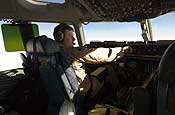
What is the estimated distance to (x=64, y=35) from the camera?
11.0 ft

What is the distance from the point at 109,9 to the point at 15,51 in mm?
1397

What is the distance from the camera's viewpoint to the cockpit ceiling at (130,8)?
2738 millimetres

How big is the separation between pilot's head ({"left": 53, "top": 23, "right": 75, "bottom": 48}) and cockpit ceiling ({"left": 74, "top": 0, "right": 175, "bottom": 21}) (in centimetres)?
34

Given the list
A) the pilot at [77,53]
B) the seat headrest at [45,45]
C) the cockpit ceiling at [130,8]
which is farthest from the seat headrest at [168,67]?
the pilot at [77,53]

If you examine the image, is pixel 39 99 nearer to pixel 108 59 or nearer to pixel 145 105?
pixel 108 59

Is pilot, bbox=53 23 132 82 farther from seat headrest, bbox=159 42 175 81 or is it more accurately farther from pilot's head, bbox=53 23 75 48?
seat headrest, bbox=159 42 175 81

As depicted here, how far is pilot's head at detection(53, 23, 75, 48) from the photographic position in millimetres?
3343

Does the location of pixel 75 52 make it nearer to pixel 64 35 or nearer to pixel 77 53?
pixel 77 53

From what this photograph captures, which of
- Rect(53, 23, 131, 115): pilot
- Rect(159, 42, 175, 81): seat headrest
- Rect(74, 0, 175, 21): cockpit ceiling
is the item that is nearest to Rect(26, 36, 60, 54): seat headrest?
Rect(53, 23, 131, 115): pilot

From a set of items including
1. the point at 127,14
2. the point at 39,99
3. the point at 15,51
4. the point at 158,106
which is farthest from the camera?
the point at 15,51

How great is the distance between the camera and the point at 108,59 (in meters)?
3.45

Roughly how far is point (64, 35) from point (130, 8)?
30.4 inches

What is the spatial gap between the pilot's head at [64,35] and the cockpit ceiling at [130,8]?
0.34 meters

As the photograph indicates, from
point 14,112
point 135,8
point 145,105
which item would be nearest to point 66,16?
point 135,8
